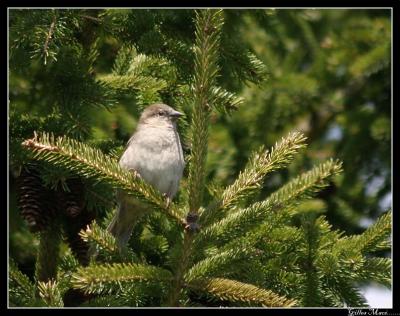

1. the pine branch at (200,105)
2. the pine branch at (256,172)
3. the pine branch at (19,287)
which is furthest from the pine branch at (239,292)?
the pine branch at (19,287)

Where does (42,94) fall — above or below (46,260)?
above

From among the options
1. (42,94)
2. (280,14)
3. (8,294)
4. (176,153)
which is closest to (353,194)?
(280,14)

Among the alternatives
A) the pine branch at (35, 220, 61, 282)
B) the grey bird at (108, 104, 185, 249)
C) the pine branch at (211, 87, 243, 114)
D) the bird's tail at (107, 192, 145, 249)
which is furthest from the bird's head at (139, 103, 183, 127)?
the pine branch at (35, 220, 61, 282)

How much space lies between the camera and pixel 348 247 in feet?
11.8

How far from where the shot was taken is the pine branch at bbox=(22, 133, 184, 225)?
10.3 feet

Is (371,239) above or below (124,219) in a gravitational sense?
above

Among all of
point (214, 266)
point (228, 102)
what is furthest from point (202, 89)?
point (228, 102)

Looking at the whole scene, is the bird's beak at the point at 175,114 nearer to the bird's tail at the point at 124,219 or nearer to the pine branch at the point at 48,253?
the bird's tail at the point at 124,219

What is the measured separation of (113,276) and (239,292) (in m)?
0.56

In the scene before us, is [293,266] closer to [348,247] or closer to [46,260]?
[348,247]

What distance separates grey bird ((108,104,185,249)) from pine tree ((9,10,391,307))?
0.09m

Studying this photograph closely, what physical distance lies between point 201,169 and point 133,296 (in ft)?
2.36

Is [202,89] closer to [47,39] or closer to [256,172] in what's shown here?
[256,172]

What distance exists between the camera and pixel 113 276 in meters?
2.95
